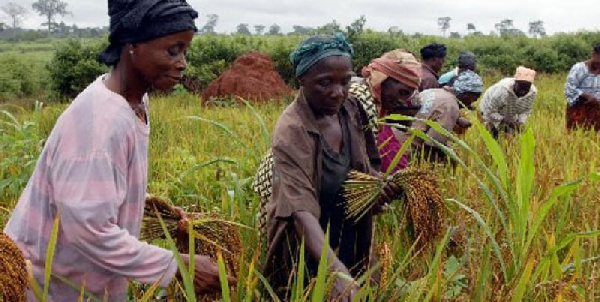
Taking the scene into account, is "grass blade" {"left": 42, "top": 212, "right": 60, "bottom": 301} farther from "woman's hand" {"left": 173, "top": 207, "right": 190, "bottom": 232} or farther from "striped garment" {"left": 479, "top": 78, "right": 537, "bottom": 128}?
"striped garment" {"left": 479, "top": 78, "right": 537, "bottom": 128}

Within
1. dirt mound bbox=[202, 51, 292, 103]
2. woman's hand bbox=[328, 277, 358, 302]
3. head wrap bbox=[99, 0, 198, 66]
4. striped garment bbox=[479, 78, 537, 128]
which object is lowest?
dirt mound bbox=[202, 51, 292, 103]

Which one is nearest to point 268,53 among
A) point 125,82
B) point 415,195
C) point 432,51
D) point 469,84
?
point 432,51

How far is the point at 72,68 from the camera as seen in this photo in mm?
12914

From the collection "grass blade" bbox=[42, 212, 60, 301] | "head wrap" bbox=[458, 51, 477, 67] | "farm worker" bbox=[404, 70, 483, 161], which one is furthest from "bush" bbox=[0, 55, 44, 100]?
"grass blade" bbox=[42, 212, 60, 301]

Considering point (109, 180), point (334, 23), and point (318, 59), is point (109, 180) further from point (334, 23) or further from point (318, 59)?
point (334, 23)

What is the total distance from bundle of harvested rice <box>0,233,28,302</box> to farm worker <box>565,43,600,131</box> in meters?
5.07

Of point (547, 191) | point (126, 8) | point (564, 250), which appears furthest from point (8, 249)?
point (547, 191)

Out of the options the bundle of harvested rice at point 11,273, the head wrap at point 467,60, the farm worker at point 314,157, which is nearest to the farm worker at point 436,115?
the farm worker at point 314,157

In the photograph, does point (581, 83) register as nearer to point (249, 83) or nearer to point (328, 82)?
point (328, 82)

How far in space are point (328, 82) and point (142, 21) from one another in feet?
2.26

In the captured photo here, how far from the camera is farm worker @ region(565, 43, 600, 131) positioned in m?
5.48

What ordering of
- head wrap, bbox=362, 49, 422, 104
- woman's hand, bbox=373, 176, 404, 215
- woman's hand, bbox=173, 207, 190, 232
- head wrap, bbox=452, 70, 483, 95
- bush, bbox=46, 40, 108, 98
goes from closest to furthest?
woman's hand, bbox=173, 207, 190, 232 → woman's hand, bbox=373, 176, 404, 215 → head wrap, bbox=362, 49, 422, 104 → head wrap, bbox=452, 70, 483, 95 → bush, bbox=46, 40, 108, 98

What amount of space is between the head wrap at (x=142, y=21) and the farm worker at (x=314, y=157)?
57cm

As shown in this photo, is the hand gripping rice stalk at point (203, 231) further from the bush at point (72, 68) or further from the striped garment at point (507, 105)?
the bush at point (72, 68)
